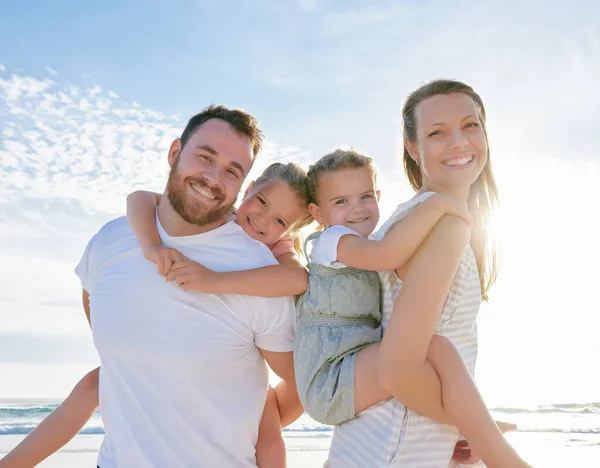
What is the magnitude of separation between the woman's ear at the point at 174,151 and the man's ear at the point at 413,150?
128 centimetres

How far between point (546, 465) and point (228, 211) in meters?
7.07

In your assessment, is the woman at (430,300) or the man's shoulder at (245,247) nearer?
the woman at (430,300)

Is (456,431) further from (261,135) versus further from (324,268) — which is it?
(261,135)

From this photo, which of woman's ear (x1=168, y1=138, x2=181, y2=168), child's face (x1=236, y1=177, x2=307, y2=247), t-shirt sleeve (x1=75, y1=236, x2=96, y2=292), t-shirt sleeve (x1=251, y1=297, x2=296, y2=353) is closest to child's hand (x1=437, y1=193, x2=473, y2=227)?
t-shirt sleeve (x1=251, y1=297, x2=296, y2=353)

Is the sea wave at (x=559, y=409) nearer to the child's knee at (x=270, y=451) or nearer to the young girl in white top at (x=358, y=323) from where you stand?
the child's knee at (x=270, y=451)

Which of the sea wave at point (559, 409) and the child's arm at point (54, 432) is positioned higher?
the child's arm at point (54, 432)

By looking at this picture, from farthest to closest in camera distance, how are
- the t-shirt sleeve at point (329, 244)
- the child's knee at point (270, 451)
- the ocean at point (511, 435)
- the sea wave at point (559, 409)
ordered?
1. the sea wave at point (559, 409)
2. the ocean at point (511, 435)
3. the child's knee at point (270, 451)
4. the t-shirt sleeve at point (329, 244)

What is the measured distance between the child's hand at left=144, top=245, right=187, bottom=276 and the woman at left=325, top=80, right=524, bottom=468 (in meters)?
1.03

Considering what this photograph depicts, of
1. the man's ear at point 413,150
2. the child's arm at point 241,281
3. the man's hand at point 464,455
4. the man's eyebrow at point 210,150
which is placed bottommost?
the man's hand at point 464,455

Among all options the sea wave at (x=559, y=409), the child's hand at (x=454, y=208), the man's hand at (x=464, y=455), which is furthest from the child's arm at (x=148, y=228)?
the sea wave at (x=559, y=409)

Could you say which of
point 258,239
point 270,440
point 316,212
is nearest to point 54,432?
point 270,440

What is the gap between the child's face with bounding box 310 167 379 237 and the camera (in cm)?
320

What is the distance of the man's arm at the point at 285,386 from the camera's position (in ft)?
10.2

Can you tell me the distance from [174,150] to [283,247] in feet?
2.69
